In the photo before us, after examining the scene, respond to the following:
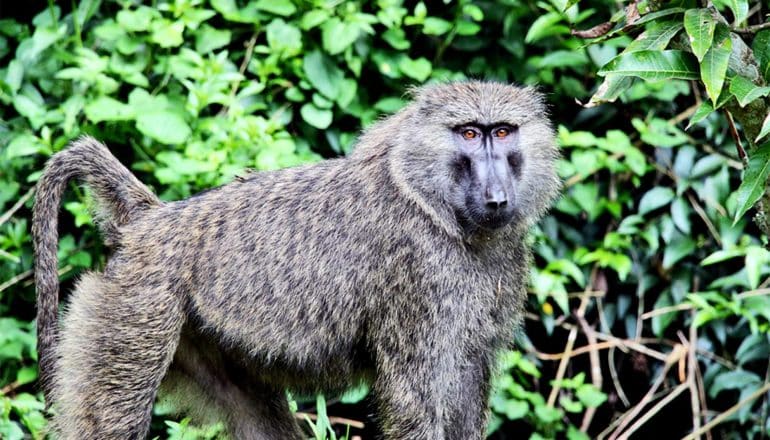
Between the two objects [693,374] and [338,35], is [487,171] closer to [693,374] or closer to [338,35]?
[338,35]

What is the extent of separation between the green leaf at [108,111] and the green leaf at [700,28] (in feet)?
9.39

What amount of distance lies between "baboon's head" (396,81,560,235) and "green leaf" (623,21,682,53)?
2.02 ft

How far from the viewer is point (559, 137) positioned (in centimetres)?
557

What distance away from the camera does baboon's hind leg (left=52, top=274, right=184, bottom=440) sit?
12.8 feet

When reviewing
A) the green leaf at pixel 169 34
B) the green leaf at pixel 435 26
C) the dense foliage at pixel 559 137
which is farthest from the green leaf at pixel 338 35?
the green leaf at pixel 169 34

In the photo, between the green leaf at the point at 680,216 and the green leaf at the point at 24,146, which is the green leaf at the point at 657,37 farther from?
the green leaf at the point at 24,146

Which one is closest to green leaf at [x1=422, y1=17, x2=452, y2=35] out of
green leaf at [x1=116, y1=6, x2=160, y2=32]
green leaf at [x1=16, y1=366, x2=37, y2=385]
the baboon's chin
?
green leaf at [x1=116, y1=6, x2=160, y2=32]

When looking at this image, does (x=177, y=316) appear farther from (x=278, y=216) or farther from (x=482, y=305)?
(x=482, y=305)

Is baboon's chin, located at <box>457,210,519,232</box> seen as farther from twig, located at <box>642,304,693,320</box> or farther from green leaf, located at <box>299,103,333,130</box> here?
twig, located at <box>642,304,693,320</box>

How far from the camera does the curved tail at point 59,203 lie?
13.4 ft

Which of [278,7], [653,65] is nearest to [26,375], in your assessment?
[278,7]

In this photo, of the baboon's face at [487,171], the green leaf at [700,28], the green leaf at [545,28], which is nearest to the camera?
the green leaf at [700,28]

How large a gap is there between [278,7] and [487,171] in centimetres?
228

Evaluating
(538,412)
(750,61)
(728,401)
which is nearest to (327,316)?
(750,61)
